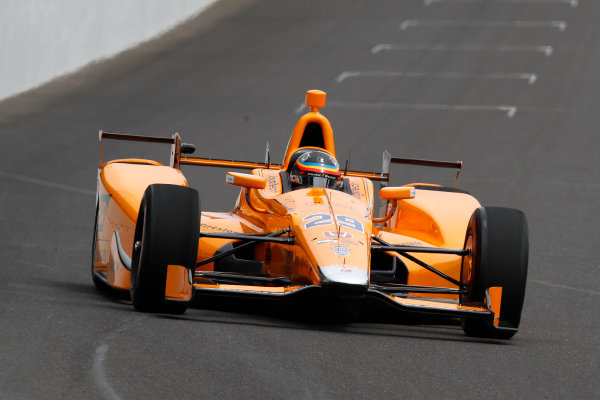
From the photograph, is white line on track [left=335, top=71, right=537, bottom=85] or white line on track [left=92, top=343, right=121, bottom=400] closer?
white line on track [left=92, top=343, right=121, bottom=400]

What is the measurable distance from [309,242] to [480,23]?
24.9m

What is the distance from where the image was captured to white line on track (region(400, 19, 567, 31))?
32.4m

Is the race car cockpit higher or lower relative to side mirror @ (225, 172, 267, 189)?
higher

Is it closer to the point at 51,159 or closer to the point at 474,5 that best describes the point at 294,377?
the point at 51,159

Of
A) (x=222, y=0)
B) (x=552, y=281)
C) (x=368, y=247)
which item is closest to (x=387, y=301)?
(x=368, y=247)

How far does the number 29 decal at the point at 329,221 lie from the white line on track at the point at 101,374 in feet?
7.60

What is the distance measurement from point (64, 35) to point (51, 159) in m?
6.02

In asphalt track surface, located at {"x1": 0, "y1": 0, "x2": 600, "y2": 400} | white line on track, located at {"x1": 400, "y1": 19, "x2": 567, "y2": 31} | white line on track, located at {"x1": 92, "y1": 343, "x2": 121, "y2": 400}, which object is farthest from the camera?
white line on track, located at {"x1": 400, "y1": 19, "x2": 567, "y2": 31}

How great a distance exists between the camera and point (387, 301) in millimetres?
8508

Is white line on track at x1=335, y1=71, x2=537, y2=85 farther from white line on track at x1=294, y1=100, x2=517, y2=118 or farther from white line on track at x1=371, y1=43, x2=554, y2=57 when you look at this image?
white line on track at x1=294, y1=100, x2=517, y2=118

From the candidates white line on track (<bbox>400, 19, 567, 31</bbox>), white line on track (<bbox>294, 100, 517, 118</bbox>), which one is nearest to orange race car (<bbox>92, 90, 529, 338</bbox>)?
white line on track (<bbox>294, 100, 517, 118</bbox>)

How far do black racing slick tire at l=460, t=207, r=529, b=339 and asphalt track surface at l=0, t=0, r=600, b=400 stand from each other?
6.6 inches

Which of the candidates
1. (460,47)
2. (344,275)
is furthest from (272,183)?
(460,47)

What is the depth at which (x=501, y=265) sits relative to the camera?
29.8ft
